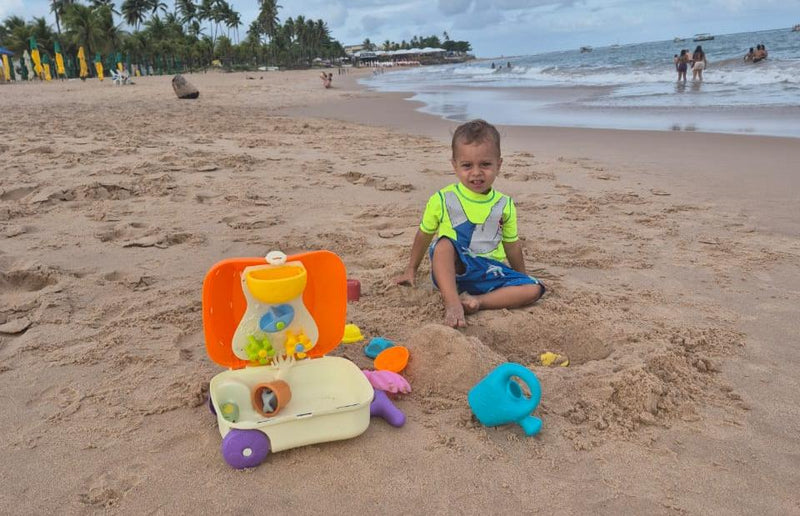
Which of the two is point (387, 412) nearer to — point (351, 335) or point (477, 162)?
point (351, 335)

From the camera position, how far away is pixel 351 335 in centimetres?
235

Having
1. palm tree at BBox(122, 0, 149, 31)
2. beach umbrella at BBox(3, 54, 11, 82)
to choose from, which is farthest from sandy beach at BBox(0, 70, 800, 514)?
palm tree at BBox(122, 0, 149, 31)

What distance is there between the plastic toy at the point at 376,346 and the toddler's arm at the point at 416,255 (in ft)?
1.99

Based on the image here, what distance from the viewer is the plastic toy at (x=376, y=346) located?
2.23 m

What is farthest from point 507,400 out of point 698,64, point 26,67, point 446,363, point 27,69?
point 27,69

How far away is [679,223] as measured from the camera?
153 inches

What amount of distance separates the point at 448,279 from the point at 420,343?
603mm

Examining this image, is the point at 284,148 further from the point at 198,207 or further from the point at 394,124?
the point at 394,124

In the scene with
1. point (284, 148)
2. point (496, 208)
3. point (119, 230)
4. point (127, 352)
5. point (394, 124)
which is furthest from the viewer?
point (394, 124)

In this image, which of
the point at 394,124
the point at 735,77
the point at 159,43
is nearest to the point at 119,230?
the point at 394,124

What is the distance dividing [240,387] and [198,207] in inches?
104

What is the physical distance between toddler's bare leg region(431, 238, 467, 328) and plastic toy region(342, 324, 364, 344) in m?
0.40

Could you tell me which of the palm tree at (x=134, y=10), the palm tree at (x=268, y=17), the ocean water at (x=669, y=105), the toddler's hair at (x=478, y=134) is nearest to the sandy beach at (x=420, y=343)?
the toddler's hair at (x=478, y=134)

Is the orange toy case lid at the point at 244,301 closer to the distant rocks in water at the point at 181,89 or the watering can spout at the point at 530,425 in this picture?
the watering can spout at the point at 530,425
